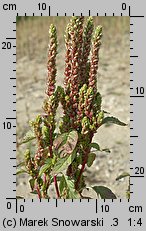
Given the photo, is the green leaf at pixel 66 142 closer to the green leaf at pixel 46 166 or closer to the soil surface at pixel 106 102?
the green leaf at pixel 46 166

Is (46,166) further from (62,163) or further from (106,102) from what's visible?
(106,102)

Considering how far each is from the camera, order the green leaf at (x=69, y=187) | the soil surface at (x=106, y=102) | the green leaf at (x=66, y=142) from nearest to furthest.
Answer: the green leaf at (x=66, y=142)
the green leaf at (x=69, y=187)
the soil surface at (x=106, y=102)

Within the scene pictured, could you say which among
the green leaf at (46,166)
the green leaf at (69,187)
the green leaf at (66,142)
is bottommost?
the green leaf at (69,187)

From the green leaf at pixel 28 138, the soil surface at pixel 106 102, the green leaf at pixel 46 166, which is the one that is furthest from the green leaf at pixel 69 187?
the soil surface at pixel 106 102

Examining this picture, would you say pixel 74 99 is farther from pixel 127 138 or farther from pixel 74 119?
pixel 127 138

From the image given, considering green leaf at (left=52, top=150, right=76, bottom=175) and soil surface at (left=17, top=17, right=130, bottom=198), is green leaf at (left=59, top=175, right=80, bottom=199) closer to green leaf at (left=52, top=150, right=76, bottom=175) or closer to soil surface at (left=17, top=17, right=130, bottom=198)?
green leaf at (left=52, top=150, right=76, bottom=175)

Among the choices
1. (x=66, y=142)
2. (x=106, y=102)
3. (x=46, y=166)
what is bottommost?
(x=46, y=166)

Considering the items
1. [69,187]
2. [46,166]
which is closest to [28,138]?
[46,166]
